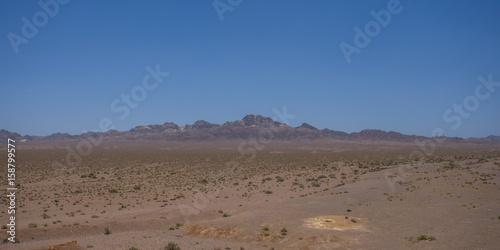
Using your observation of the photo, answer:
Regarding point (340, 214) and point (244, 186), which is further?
point (244, 186)

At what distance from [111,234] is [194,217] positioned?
19.4 ft

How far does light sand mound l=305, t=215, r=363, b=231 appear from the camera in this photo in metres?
18.3

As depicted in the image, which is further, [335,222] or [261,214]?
[261,214]

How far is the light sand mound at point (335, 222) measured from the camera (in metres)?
18.3

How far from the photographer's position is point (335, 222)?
19.4 metres

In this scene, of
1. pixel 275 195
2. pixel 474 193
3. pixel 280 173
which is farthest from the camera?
pixel 280 173

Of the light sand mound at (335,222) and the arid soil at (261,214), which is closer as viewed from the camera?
the arid soil at (261,214)

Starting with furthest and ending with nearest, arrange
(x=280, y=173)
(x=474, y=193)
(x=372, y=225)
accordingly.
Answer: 1. (x=280, y=173)
2. (x=474, y=193)
3. (x=372, y=225)

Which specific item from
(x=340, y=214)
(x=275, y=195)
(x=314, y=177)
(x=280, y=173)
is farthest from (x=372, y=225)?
(x=280, y=173)

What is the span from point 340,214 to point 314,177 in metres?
21.3

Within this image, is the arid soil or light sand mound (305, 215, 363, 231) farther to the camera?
light sand mound (305, 215, 363, 231)

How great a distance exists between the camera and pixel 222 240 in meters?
17.1

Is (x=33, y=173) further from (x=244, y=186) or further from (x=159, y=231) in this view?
(x=159, y=231)

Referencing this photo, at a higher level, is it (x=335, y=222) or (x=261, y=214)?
(x=261, y=214)
